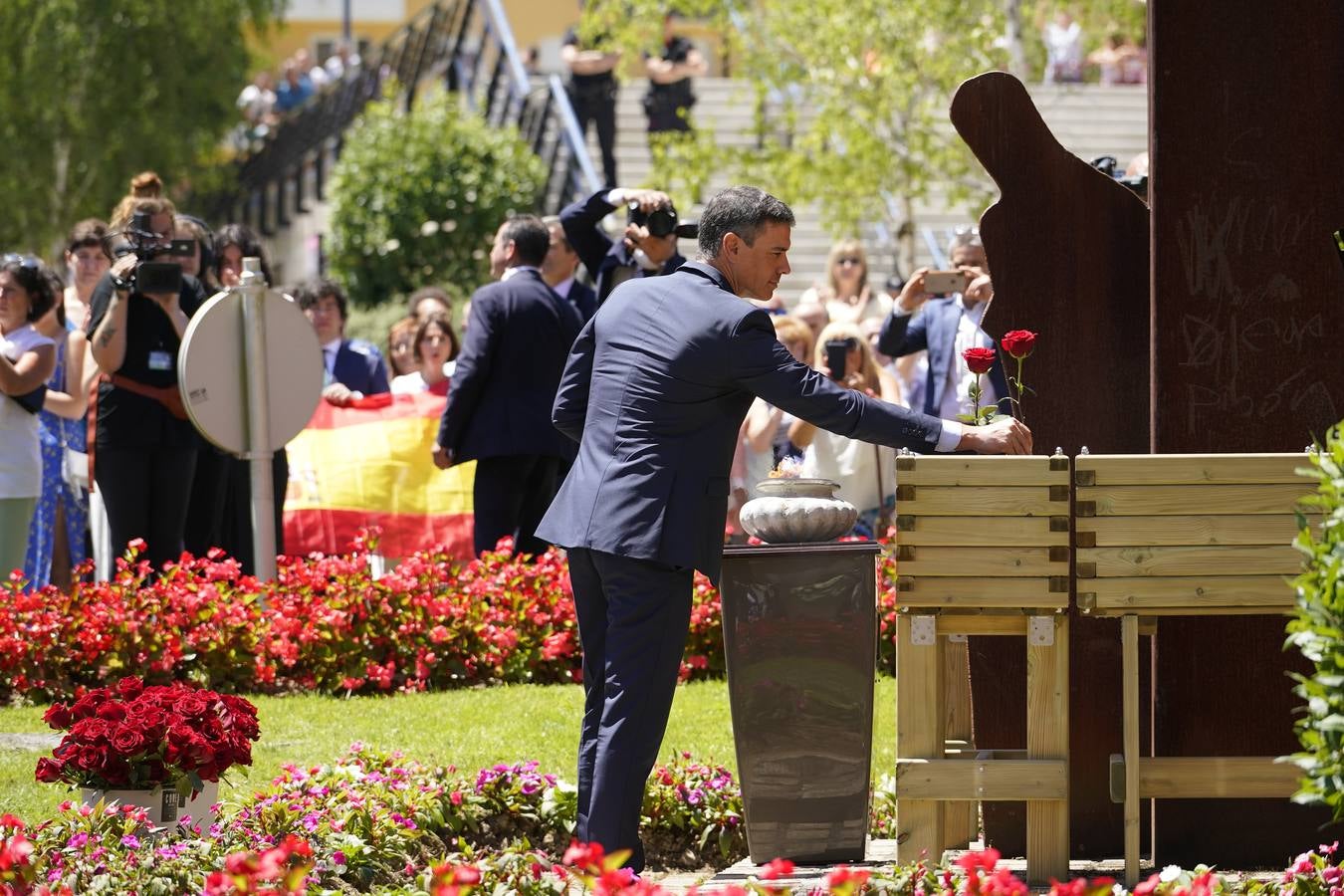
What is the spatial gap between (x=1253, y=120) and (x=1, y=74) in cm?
2866

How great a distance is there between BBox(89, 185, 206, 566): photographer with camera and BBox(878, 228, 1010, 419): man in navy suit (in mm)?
3227

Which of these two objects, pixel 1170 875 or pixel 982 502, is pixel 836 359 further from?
pixel 1170 875

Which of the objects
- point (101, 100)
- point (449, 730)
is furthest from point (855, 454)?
point (101, 100)

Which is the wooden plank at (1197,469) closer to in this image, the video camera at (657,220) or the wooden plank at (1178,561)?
the wooden plank at (1178,561)

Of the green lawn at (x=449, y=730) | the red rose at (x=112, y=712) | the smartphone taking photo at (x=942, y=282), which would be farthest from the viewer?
the smartphone taking photo at (x=942, y=282)

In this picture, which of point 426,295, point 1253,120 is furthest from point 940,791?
point 426,295

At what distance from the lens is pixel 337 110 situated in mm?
27672

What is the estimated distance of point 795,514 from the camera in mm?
6375

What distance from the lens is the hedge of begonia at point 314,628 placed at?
884 centimetres

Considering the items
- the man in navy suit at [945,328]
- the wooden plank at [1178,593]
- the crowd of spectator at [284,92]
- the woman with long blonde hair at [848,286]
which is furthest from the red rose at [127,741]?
the crowd of spectator at [284,92]

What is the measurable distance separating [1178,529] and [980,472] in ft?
1.71

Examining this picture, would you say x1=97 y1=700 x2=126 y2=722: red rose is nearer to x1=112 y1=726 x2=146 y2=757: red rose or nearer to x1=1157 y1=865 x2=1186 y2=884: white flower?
x1=112 y1=726 x2=146 y2=757: red rose

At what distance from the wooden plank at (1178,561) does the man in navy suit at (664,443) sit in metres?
0.42

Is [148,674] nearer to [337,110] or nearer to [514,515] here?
[514,515]
